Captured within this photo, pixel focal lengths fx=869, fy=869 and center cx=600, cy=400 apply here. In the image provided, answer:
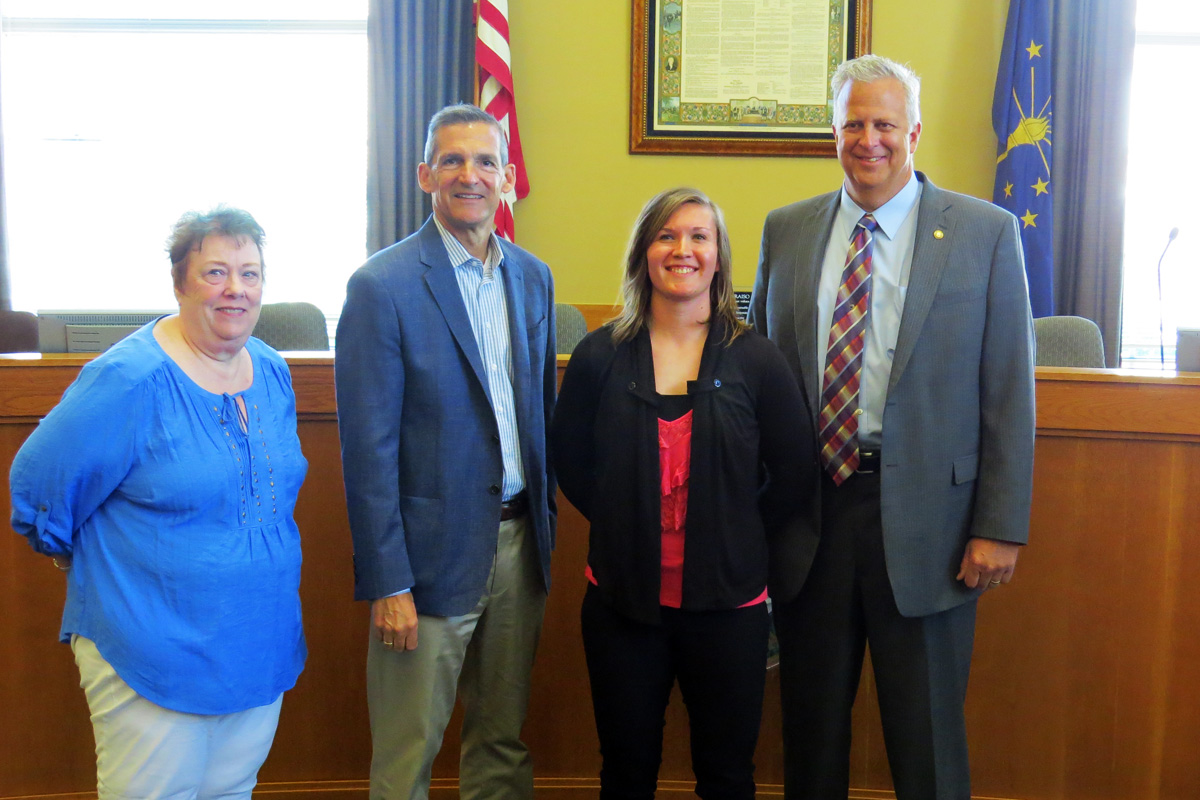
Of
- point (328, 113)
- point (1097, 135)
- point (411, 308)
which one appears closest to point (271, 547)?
point (411, 308)

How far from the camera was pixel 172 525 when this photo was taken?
133cm

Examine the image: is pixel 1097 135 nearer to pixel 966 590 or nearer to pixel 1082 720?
pixel 1082 720

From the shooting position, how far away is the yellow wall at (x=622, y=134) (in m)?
4.38

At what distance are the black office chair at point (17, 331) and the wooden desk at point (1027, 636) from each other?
5.31 ft

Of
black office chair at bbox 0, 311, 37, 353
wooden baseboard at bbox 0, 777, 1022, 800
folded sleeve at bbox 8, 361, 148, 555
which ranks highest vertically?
black office chair at bbox 0, 311, 37, 353

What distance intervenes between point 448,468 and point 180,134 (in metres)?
A: 4.00

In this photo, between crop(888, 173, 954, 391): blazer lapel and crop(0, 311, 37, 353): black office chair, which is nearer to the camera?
crop(888, 173, 954, 391): blazer lapel

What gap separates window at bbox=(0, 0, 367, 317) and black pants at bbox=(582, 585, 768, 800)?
11.7 ft

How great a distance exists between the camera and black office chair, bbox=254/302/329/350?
Result: 121 inches

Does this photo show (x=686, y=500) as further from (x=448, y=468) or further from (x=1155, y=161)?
(x=1155, y=161)

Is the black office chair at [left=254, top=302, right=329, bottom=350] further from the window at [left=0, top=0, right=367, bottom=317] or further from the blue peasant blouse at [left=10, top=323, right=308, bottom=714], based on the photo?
the blue peasant blouse at [left=10, top=323, right=308, bottom=714]

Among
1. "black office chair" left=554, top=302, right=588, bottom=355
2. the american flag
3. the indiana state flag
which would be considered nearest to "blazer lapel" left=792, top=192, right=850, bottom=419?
"black office chair" left=554, top=302, right=588, bottom=355

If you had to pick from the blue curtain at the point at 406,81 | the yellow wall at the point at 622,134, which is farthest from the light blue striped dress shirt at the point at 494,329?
the yellow wall at the point at 622,134

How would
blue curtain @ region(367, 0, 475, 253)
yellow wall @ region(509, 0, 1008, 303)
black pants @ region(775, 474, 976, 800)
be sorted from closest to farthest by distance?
black pants @ region(775, 474, 976, 800), blue curtain @ region(367, 0, 475, 253), yellow wall @ region(509, 0, 1008, 303)
